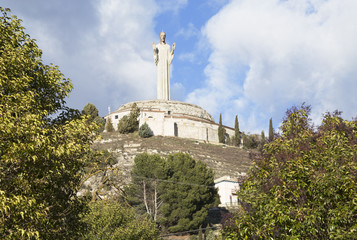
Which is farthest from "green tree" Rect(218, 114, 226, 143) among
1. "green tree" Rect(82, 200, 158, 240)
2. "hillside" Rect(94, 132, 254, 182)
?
"green tree" Rect(82, 200, 158, 240)

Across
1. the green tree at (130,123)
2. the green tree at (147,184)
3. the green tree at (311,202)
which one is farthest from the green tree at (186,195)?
the green tree at (311,202)

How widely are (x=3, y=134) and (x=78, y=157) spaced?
8.76 feet

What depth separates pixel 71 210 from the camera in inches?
476

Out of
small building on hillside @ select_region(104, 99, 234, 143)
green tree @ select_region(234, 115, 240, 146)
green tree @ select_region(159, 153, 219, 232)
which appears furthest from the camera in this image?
green tree @ select_region(234, 115, 240, 146)

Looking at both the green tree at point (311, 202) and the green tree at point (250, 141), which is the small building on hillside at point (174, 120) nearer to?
the green tree at point (250, 141)

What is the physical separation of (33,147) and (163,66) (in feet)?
224

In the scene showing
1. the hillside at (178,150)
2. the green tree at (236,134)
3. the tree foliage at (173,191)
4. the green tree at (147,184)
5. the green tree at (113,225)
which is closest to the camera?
the green tree at (113,225)

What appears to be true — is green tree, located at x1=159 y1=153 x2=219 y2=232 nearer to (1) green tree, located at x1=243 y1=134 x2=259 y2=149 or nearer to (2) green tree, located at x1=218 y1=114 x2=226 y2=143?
(2) green tree, located at x1=218 y1=114 x2=226 y2=143

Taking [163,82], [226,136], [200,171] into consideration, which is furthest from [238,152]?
[200,171]

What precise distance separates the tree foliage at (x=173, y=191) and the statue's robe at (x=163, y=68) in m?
33.4

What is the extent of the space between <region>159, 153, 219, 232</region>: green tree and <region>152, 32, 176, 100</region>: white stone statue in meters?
33.0

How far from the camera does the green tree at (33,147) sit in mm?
9086

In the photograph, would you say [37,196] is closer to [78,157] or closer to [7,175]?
[7,175]

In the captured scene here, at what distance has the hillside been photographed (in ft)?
191
